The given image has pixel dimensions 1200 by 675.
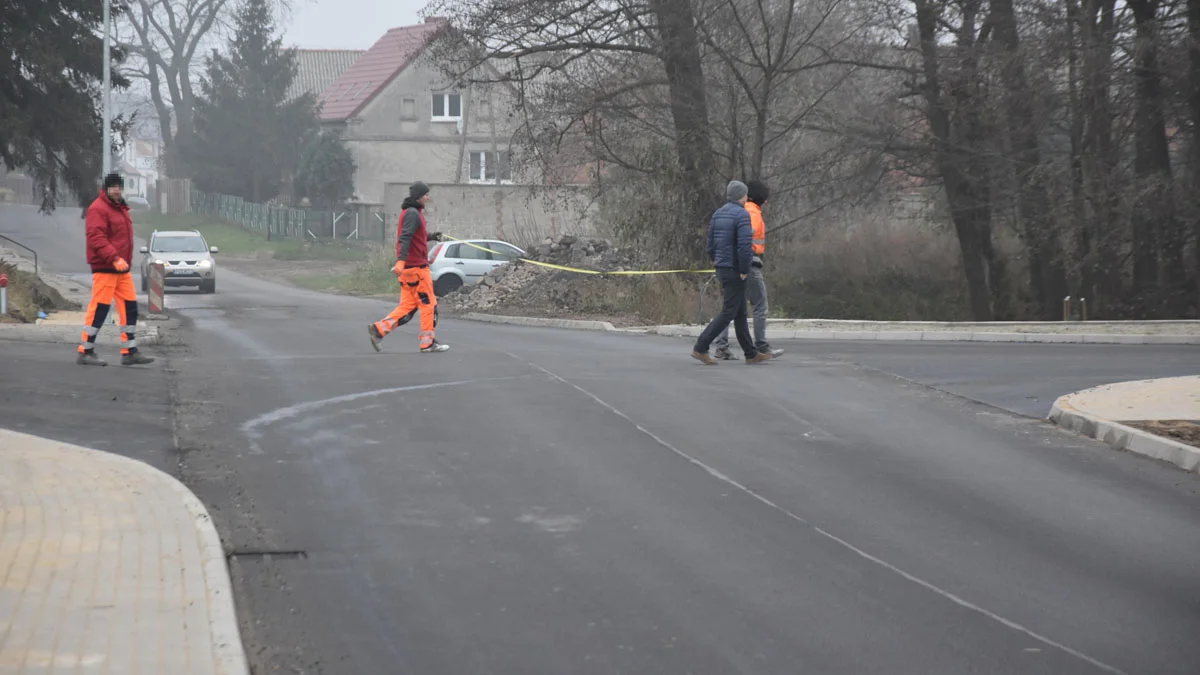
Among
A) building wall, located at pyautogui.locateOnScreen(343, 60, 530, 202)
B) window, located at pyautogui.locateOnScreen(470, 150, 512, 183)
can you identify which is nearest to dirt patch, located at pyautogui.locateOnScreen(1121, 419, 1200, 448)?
window, located at pyautogui.locateOnScreen(470, 150, 512, 183)

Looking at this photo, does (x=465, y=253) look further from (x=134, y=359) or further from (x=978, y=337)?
(x=134, y=359)

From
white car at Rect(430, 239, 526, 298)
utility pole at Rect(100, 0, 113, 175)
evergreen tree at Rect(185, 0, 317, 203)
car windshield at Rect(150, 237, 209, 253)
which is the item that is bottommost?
white car at Rect(430, 239, 526, 298)

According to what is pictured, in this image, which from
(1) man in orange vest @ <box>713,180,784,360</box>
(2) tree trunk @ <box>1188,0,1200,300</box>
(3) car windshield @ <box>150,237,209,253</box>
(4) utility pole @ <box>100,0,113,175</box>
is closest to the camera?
(1) man in orange vest @ <box>713,180,784,360</box>

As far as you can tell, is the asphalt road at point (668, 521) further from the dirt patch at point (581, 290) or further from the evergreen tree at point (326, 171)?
the evergreen tree at point (326, 171)

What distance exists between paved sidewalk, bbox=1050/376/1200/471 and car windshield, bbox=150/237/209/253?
91.2ft

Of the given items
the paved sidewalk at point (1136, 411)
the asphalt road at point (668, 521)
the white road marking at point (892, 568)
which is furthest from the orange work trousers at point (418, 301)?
the paved sidewalk at point (1136, 411)

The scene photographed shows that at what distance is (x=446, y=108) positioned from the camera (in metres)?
68.0

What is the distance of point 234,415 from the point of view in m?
11.2

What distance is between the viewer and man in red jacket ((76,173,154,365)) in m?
13.9

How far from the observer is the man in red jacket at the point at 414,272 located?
16062 mm

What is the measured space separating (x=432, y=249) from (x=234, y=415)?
24540 mm

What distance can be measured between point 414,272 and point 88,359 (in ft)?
12.3

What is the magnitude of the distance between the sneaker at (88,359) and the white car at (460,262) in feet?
→ 66.0

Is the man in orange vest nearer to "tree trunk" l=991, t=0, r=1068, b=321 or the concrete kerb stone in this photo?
the concrete kerb stone
